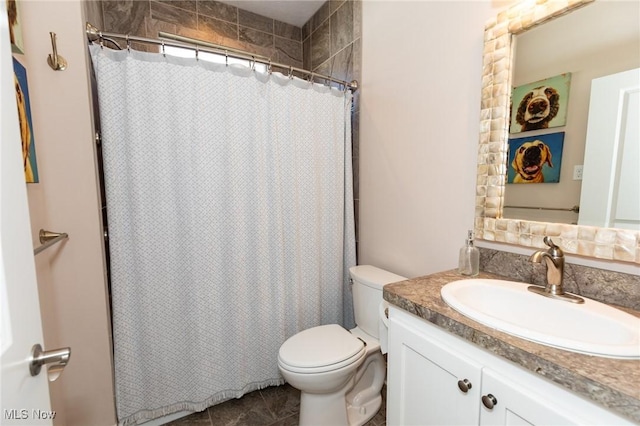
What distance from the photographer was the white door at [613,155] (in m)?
0.84

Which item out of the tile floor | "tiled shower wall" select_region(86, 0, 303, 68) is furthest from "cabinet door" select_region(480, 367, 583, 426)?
"tiled shower wall" select_region(86, 0, 303, 68)

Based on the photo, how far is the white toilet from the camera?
1285 millimetres

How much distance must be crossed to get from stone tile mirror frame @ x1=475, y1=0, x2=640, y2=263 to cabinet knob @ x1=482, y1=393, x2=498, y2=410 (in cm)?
57

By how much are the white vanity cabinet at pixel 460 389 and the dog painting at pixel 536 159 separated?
2.29 feet

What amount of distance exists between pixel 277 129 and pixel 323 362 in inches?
49.0

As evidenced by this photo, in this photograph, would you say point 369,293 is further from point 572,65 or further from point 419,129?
point 572,65

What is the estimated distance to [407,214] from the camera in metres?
1.60

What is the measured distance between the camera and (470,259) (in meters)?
1.16

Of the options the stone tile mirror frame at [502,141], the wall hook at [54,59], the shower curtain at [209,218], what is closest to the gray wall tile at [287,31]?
the shower curtain at [209,218]

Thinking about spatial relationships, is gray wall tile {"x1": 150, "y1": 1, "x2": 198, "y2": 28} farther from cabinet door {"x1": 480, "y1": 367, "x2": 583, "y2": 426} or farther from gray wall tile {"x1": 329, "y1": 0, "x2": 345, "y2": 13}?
cabinet door {"x1": 480, "y1": 367, "x2": 583, "y2": 426}

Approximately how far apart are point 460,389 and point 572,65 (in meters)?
1.12

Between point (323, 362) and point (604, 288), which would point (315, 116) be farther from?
point (604, 288)

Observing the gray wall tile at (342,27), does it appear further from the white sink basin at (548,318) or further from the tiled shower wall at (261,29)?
the white sink basin at (548,318)
